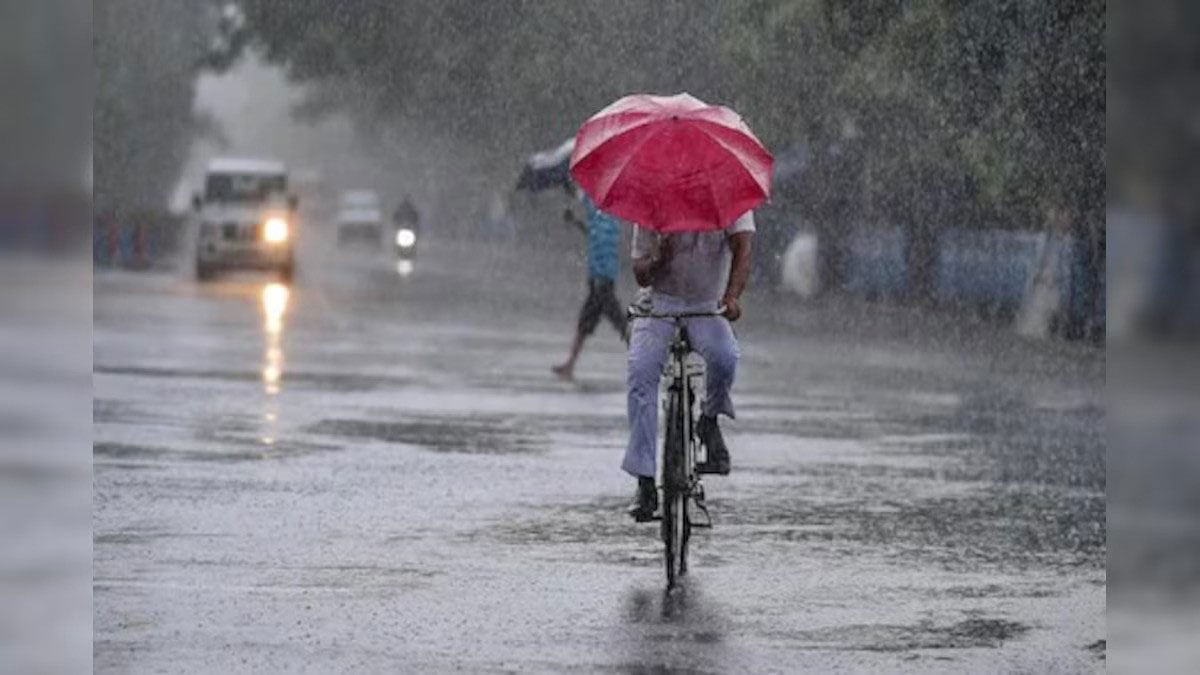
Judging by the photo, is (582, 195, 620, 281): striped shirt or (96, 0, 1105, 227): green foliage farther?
(96, 0, 1105, 227): green foliage

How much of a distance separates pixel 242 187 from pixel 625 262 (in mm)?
8444

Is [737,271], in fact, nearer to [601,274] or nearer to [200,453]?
[200,453]

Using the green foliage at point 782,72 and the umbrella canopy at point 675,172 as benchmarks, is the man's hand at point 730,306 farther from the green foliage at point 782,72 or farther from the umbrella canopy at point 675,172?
the green foliage at point 782,72

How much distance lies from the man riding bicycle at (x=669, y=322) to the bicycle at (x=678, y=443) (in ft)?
0.14

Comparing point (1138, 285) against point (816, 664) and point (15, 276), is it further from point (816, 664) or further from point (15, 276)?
point (15, 276)

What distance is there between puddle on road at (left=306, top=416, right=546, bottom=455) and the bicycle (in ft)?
16.4

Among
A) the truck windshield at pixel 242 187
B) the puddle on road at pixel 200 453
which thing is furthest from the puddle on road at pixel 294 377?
the truck windshield at pixel 242 187

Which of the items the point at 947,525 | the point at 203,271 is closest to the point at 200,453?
the point at 947,525

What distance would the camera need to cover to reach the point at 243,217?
43812 mm

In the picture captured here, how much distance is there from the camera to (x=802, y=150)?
1189 inches

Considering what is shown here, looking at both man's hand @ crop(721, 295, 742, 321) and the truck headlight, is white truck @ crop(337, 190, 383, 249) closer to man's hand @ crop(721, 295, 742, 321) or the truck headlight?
the truck headlight

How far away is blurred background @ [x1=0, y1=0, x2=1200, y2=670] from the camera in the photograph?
8.29 m

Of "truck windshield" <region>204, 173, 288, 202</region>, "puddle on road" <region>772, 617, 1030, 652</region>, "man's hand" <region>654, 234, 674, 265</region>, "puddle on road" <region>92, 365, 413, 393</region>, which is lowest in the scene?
"puddle on road" <region>772, 617, 1030, 652</region>

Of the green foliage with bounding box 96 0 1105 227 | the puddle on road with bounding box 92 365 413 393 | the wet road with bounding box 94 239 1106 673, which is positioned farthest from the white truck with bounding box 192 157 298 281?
the puddle on road with bounding box 92 365 413 393
